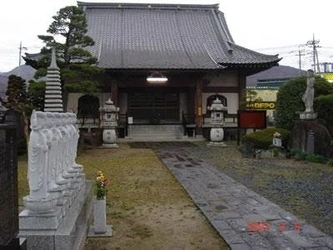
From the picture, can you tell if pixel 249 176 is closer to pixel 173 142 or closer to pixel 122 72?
pixel 173 142

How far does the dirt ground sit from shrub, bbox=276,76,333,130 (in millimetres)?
7041

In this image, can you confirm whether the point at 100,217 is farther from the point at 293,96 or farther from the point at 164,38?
the point at 164,38

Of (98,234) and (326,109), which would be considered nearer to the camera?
(98,234)

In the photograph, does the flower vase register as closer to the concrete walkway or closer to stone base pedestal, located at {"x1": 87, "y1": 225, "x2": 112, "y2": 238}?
stone base pedestal, located at {"x1": 87, "y1": 225, "x2": 112, "y2": 238}

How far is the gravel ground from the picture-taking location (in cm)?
688

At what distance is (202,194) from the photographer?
8375 mm

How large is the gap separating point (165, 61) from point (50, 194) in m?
19.6

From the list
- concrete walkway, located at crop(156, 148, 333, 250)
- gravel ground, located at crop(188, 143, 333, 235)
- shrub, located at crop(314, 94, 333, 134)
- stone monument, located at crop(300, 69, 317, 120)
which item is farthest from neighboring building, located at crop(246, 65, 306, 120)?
concrete walkway, located at crop(156, 148, 333, 250)

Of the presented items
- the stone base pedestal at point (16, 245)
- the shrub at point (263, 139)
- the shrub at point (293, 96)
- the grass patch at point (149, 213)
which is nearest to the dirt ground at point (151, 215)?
the grass patch at point (149, 213)

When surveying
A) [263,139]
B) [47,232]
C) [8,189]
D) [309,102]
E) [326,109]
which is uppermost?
[309,102]
